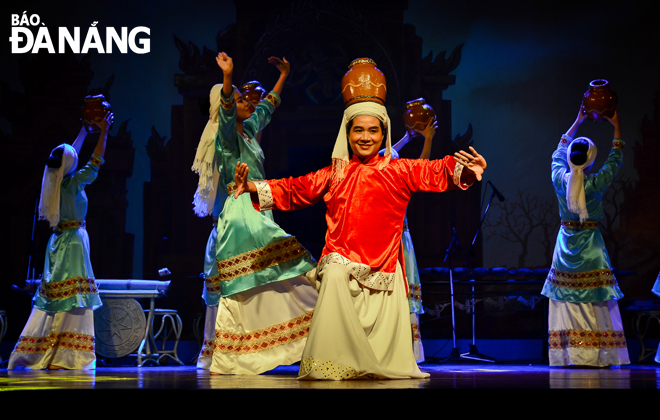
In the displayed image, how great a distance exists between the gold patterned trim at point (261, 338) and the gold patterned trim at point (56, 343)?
6.18ft

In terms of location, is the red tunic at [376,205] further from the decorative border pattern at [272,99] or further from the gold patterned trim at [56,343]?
the gold patterned trim at [56,343]

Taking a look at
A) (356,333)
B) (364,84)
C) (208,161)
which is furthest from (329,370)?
(208,161)

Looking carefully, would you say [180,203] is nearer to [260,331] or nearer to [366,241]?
[260,331]

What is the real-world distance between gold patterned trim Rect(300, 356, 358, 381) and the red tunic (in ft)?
1.51

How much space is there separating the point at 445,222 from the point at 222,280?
398 centimetres

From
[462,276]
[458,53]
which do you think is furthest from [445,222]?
[458,53]

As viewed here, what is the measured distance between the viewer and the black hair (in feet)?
14.1

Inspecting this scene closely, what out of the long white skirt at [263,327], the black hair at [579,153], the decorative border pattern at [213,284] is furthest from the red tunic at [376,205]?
the black hair at [579,153]

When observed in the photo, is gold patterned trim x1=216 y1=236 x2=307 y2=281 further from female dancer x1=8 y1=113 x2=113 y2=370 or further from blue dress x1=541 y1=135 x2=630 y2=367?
Answer: blue dress x1=541 y1=135 x2=630 y2=367

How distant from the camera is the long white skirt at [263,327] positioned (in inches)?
126

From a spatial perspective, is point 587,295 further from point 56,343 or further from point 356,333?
point 56,343

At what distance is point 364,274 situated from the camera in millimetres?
2826

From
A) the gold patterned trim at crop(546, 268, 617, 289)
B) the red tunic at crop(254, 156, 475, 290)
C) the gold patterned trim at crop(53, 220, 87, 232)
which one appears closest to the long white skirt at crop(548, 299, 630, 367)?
the gold patterned trim at crop(546, 268, 617, 289)

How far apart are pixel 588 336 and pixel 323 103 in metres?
3.87
